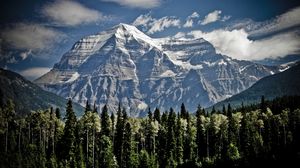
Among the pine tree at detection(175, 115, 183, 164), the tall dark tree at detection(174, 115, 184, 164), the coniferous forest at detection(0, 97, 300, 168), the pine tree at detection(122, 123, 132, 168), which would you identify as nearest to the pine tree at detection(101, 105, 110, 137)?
the coniferous forest at detection(0, 97, 300, 168)

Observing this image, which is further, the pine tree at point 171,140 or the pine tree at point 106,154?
the pine tree at point 171,140

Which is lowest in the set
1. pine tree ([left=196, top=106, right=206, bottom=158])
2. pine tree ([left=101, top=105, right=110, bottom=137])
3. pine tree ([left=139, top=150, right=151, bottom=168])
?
pine tree ([left=139, top=150, right=151, bottom=168])

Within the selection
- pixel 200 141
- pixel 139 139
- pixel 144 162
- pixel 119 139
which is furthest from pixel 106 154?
pixel 200 141

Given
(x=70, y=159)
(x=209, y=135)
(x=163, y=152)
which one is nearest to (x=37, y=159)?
(x=70, y=159)

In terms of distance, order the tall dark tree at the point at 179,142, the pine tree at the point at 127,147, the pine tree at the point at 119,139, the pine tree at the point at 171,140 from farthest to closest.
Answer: the tall dark tree at the point at 179,142 → the pine tree at the point at 171,140 → the pine tree at the point at 119,139 → the pine tree at the point at 127,147

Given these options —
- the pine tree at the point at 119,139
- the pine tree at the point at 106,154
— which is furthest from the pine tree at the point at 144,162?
the pine tree at the point at 119,139

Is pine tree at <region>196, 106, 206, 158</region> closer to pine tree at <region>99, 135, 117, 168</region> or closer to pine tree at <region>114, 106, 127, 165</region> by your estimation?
pine tree at <region>114, 106, 127, 165</region>

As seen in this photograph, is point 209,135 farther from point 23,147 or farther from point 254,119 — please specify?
point 23,147

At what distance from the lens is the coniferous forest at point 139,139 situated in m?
131

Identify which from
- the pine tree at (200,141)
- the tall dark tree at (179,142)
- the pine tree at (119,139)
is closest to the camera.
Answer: the pine tree at (119,139)

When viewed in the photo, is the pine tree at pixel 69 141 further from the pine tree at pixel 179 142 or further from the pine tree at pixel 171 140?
the pine tree at pixel 179 142

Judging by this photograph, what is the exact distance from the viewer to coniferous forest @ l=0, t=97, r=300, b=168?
13125 centimetres

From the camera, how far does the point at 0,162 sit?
113 m

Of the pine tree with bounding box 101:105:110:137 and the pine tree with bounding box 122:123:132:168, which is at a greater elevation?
the pine tree with bounding box 101:105:110:137
